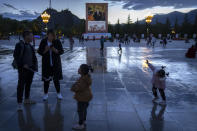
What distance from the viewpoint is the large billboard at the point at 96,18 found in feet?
197

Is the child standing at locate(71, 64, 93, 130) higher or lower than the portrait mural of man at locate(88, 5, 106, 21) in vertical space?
lower

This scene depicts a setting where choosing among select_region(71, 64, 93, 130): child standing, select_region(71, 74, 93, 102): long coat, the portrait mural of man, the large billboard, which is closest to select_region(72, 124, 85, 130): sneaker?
select_region(71, 64, 93, 130): child standing

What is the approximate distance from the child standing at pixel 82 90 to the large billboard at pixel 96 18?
58.2 meters

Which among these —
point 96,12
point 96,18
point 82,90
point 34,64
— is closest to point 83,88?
point 82,90

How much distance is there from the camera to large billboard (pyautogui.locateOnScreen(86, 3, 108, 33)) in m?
60.1

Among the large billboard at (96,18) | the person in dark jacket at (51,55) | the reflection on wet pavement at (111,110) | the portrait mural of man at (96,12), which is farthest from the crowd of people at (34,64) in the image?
the portrait mural of man at (96,12)

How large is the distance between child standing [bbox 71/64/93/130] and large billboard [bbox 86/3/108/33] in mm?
58236

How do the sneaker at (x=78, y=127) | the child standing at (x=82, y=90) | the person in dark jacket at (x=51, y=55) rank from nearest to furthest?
1. the child standing at (x=82, y=90)
2. the sneaker at (x=78, y=127)
3. the person in dark jacket at (x=51, y=55)

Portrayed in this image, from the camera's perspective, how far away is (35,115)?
3.75m

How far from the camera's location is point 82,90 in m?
3.06

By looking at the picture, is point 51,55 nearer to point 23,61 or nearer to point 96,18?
point 23,61

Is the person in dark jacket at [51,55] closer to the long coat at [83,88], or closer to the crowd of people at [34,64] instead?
the crowd of people at [34,64]

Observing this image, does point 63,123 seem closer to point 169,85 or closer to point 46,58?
point 46,58

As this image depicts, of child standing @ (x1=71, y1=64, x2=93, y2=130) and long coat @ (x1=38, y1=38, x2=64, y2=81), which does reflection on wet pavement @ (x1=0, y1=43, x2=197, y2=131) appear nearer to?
child standing @ (x1=71, y1=64, x2=93, y2=130)
